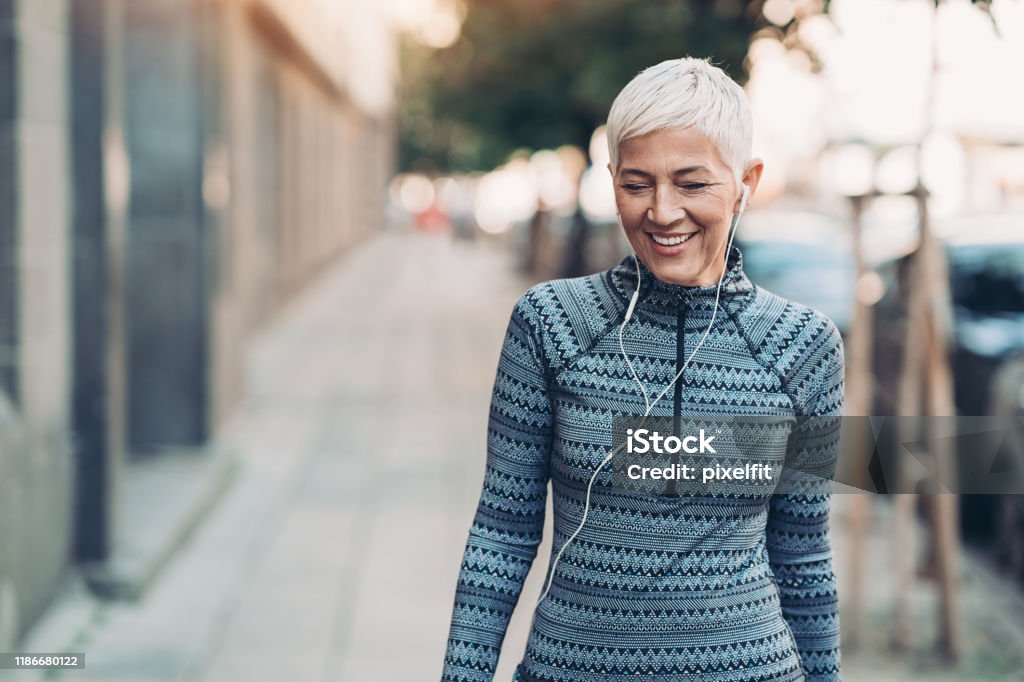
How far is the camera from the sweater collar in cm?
223

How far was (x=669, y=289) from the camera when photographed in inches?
87.9

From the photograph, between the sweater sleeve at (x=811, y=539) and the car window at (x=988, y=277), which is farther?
the car window at (x=988, y=277)

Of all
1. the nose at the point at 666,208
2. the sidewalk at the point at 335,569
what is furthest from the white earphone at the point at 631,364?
the sidewalk at the point at 335,569

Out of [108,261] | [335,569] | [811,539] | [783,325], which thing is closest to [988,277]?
[335,569]

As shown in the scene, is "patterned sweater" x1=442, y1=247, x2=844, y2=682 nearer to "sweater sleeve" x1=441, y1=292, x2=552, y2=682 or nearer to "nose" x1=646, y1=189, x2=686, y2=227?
"sweater sleeve" x1=441, y1=292, x2=552, y2=682

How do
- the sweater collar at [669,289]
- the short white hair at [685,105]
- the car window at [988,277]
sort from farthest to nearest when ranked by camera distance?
1. the car window at [988,277]
2. the sweater collar at [669,289]
3. the short white hair at [685,105]

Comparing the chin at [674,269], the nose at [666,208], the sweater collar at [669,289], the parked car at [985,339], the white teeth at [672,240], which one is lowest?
the parked car at [985,339]

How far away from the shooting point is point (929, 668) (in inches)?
226

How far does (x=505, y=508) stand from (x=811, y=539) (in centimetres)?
55

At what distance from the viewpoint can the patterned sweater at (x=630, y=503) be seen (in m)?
2.18

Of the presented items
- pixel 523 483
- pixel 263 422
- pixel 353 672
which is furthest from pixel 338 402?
pixel 523 483

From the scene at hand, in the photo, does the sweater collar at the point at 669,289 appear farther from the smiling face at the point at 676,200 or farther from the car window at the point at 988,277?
the car window at the point at 988,277

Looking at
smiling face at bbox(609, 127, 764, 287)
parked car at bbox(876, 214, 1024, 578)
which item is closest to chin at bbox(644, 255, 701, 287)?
smiling face at bbox(609, 127, 764, 287)

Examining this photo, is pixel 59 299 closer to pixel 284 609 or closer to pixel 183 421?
pixel 284 609
